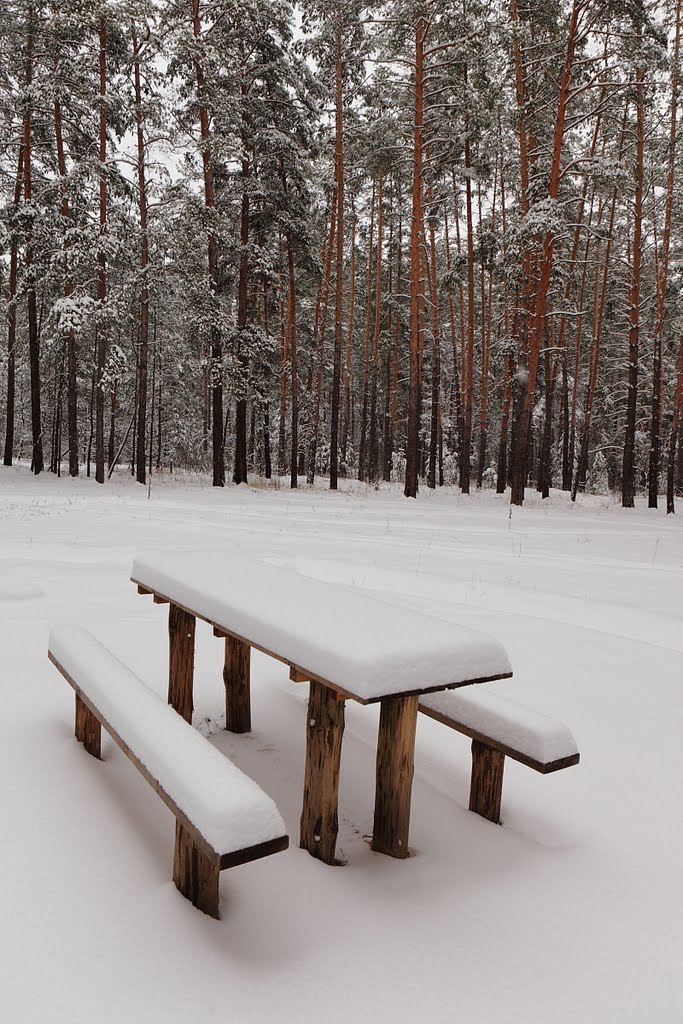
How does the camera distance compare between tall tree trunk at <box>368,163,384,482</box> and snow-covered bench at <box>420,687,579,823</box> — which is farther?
tall tree trunk at <box>368,163,384,482</box>

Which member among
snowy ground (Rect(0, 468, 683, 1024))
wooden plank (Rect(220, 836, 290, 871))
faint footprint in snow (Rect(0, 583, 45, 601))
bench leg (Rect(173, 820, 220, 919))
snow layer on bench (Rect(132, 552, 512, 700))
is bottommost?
snowy ground (Rect(0, 468, 683, 1024))

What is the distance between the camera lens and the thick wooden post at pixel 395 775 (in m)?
2.50

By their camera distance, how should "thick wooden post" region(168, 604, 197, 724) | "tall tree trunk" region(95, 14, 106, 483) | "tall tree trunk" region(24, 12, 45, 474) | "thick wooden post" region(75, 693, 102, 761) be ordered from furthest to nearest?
"tall tree trunk" region(24, 12, 45, 474) < "tall tree trunk" region(95, 14, 106, 483) < "thick wooden post" region(168, 604, 197, 724) < "thick wooden post" region(75, 693, 102, 761)

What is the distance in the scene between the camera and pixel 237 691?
361cm

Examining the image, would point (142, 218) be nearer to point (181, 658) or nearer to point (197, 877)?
point (181, 658)

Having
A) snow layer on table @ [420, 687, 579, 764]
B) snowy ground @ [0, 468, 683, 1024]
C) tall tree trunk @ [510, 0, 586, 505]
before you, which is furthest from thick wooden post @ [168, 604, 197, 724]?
tall tree trunk @ [510, 0, 586, 505]

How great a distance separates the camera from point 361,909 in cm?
227

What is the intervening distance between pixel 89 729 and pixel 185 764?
141 cm

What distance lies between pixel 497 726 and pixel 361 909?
0.87m

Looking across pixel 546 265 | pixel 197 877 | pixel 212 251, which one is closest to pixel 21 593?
pixel 197 877

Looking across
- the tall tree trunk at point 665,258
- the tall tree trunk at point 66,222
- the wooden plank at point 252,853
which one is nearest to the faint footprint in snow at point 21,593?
the wooden plank at point 252,853

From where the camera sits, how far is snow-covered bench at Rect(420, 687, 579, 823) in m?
2.51

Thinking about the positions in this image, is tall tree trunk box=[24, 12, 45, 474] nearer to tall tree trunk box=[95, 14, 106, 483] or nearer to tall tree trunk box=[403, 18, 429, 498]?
tall tree trunk box=[95, 14, 106, 483]

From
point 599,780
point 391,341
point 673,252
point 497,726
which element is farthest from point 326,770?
point 391,341
